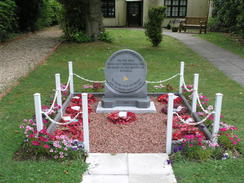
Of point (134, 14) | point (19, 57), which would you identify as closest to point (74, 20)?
point (19, 57)

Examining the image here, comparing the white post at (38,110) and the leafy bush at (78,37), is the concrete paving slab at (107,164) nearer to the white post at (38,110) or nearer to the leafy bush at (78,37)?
the white post at (38,110)

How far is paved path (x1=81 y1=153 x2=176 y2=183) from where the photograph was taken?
423 centimetres

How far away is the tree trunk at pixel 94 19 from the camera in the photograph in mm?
16375

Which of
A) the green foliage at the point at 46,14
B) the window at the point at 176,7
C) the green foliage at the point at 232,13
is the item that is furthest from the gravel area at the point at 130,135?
the window at the point at 176,7

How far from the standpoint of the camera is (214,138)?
4.97m

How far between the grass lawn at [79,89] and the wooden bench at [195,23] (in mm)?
7897

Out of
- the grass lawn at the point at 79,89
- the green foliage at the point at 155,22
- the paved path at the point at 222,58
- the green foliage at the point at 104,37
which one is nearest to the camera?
the grass lawn at the point at 79,89

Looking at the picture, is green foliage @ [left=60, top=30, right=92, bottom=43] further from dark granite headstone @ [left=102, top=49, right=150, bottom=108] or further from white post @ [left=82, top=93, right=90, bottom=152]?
white post @ [left=82, top=93, right=90, bottom=152]

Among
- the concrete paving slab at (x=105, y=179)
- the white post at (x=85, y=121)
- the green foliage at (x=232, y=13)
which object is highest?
the green foliage at (x=232, y=13)

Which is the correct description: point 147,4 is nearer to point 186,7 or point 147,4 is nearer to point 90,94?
point 186,7

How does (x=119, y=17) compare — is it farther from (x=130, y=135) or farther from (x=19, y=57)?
(x=130, y=135)

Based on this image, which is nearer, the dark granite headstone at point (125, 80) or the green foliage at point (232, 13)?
the dark granite headstone at point (125, 80)

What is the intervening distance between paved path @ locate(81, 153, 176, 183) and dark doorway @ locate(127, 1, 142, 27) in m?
28.0

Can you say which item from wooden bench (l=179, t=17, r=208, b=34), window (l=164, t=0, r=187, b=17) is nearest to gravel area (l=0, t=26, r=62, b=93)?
wooden bench (l=179, t=17, r=208, b=34)
